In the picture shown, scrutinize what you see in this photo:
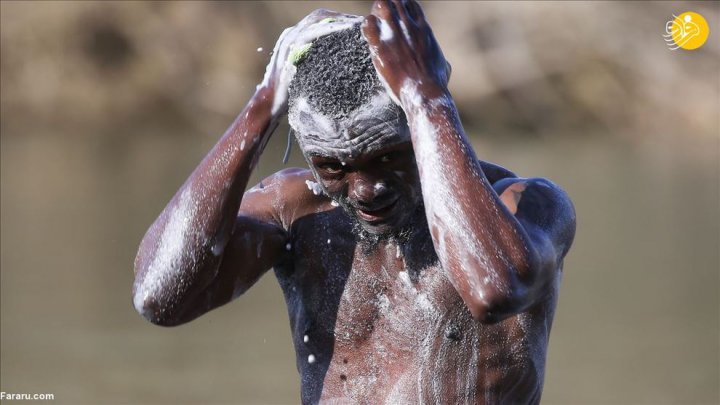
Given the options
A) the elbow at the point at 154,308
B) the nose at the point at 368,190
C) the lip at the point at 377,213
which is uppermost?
the nose at the point at 368,190

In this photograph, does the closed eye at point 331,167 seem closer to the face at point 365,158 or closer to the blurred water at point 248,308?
the face at point 365,158

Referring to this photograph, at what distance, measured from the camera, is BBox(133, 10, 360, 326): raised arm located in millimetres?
2414

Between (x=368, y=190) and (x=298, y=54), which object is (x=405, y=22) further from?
(x=368, y=190)

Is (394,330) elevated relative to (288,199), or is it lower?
lower

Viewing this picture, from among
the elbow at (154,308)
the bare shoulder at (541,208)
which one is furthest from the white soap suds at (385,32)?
the elbow at (154,308)

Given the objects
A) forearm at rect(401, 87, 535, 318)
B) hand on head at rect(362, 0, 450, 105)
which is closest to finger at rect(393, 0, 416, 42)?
hand on head at rect(362, 0, 450, 105)

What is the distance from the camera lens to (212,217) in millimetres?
2418

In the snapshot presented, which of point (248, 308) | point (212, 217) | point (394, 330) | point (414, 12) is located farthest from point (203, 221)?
point (248, 308)

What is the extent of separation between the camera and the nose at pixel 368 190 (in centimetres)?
233

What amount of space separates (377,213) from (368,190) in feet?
0.32

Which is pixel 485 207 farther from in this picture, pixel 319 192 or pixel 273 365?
pixel 273 365

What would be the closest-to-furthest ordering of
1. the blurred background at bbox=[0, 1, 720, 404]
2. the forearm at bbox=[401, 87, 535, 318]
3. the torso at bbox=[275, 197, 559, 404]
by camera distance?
the forearm at bbox=[401, 87, 535, 318]
the torso at bbox=[275, 197, 559, 404]
the blurred background at bbox=[0, 1, 720, 404]

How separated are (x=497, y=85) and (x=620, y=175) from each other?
4682 mm

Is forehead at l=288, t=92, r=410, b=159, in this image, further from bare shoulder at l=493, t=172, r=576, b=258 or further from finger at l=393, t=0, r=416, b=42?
bare shoulder at l=493, t=172, r=576, b=258
